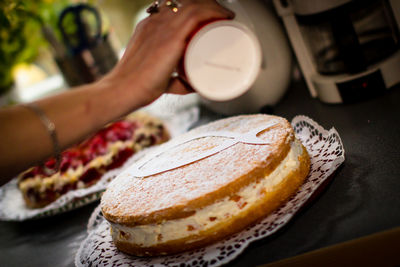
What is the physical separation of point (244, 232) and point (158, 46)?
16.2 inches

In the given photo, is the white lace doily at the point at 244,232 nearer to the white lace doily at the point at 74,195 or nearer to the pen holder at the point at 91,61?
the white lace doily at the point at 74,195

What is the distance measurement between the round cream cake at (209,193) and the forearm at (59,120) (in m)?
0.19

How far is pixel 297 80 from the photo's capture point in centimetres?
164

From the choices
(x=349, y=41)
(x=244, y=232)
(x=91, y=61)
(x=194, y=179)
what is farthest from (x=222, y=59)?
(x=91, y=61)

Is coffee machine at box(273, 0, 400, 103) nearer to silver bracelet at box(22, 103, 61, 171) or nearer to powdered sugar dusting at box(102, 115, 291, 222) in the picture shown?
powdered sugar dusting at box(102, 115, 291, 222)

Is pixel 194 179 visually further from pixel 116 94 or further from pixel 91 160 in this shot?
pixel 91 160

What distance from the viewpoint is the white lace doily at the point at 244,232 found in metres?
0.72

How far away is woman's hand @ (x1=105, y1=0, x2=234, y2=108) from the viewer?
0.78m

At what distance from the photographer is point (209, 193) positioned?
75 cm

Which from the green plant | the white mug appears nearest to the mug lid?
the white mug

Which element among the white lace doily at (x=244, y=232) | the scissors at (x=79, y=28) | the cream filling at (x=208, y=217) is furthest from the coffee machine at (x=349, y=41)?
the scissors at (x=79, y=28)

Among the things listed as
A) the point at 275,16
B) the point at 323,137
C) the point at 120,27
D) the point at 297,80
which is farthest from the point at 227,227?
the point at 120,27

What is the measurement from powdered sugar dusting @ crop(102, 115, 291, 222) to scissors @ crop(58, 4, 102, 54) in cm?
115

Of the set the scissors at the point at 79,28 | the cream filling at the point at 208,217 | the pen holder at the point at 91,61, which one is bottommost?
the cream filling at the point at 208,217
